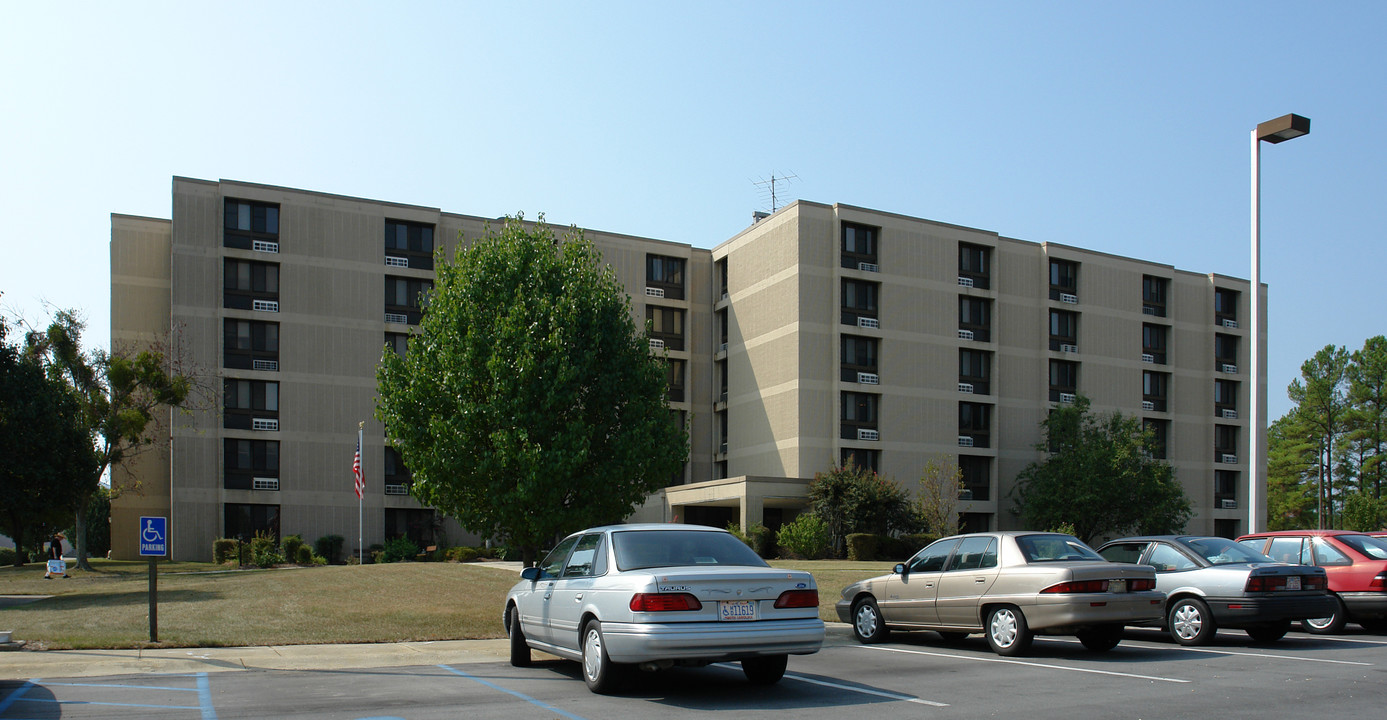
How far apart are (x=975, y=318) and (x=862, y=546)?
634 inches

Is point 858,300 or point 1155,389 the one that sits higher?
point 858,300

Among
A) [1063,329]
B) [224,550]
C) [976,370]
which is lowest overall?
[224,550]

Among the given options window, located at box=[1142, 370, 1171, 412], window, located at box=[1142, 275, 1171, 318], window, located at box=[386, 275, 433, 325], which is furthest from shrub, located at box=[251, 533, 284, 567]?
window, located at box=[1142, 275, 1171, 318]

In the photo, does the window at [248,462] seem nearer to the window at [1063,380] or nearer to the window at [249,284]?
the window at [249,284]

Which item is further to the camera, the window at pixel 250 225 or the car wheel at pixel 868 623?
the window at pixel 250 225

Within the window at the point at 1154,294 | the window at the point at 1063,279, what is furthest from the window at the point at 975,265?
the window at the point at 1154,294

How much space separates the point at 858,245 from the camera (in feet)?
164

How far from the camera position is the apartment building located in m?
46.2

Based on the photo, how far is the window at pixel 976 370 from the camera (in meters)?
51.7

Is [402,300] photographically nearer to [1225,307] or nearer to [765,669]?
[765,669]

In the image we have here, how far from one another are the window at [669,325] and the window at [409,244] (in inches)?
447

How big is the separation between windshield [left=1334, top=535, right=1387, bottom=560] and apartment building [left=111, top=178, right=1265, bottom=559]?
30.1 m

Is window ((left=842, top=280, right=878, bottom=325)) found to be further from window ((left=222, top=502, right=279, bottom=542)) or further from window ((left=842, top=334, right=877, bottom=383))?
Answer: window ((left=222, top=502, right=279, bottom=542))

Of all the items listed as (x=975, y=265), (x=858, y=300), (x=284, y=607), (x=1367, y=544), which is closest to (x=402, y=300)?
(x=858, y=300)
